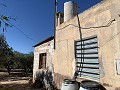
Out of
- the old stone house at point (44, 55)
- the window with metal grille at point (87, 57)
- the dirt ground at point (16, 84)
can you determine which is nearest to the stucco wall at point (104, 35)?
the window with metal grille at point (87, 57)

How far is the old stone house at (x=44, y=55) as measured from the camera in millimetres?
8023

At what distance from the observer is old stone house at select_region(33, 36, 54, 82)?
802 centimetres

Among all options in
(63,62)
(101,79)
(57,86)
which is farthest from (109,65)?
(57,86)

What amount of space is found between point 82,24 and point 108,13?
4.24 feet

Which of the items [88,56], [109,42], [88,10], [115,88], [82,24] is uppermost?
[88,10]

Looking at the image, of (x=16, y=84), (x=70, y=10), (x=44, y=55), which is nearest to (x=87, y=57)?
(x=70, y=10)

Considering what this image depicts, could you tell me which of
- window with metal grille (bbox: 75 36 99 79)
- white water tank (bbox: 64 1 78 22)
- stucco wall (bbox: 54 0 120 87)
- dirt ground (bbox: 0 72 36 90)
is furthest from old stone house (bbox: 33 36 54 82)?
window with metal grille (bbox: 75 36 99 79)

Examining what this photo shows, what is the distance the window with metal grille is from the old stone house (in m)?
2.57

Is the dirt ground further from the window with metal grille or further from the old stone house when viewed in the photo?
the window with metal grille

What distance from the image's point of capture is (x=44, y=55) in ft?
31.0

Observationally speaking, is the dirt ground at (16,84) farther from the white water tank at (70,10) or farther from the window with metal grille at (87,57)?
the white water tank at (70,10)

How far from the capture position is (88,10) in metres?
5.09

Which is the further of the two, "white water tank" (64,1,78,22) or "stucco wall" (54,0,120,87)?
"white water tank" (64,1,78,22)

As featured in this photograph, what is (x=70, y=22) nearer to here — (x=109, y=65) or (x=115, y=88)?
(x=109, y=65)
